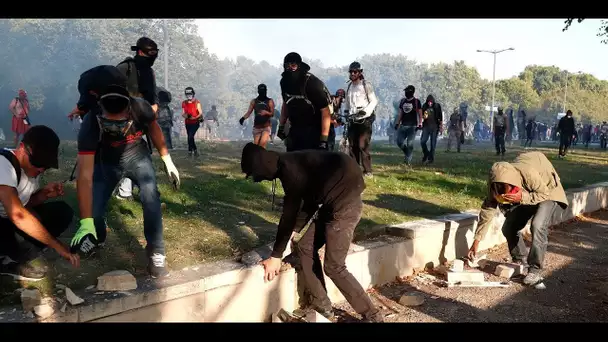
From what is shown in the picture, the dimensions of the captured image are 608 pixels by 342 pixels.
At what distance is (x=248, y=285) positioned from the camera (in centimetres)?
367

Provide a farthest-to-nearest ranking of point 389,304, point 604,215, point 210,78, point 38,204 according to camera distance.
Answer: point 210,78, point 604,215, point 389,304, point 38,204

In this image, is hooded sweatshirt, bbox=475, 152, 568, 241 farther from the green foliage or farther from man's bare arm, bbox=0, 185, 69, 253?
the green foliage

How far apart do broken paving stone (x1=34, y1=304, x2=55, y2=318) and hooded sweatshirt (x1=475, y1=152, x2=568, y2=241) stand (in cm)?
359

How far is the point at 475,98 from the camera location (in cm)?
7625

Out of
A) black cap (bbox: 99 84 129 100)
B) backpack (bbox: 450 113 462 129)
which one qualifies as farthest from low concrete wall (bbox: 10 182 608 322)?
backpack (bbox: 450 113 462 129)

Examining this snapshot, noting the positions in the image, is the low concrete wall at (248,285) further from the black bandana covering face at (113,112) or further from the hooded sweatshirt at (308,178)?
the black bandana covering face at (113,112)

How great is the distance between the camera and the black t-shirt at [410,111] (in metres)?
10.5

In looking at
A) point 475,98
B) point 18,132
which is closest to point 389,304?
point 18,132

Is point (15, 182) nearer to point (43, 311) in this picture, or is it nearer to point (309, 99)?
point (43, 311)

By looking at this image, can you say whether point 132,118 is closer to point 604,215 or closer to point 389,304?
point 389,304

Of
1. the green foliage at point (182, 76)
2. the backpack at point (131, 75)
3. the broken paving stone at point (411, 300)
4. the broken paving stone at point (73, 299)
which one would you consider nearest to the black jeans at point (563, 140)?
the broken paving stone at point (411, 300)

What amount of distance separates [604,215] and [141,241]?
24.4 ft

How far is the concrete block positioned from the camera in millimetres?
4816

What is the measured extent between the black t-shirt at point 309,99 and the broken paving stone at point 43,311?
9.91ft
